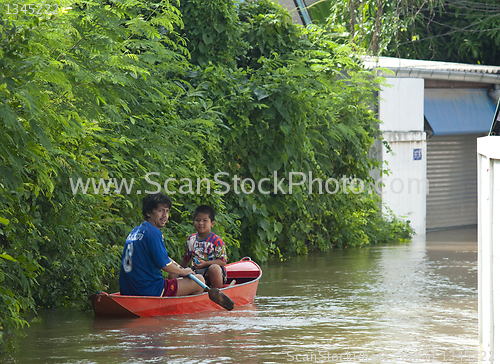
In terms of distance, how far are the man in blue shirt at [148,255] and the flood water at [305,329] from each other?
1.50ft

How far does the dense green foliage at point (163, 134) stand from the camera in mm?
7062

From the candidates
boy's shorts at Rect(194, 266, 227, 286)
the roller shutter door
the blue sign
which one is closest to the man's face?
boy's shorts at Rect(194, 266, 227, 286)

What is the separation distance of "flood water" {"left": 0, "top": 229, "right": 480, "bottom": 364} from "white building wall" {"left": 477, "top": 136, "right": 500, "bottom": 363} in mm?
963

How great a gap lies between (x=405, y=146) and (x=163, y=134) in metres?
9.44

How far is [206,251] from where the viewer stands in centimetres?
946

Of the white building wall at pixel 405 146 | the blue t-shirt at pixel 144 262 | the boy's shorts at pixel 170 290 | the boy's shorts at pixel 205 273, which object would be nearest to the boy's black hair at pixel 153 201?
the blue t-shirt at pixel 144 262

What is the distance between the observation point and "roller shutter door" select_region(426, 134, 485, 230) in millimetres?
20469

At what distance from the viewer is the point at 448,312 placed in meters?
8.73

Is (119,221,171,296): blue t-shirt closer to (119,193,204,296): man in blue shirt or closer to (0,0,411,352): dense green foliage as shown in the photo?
(119,193,204,296): man in blue shirt

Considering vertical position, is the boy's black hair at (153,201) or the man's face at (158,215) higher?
the boy's black hair at (153,201)

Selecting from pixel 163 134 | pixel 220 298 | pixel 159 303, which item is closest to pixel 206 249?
pixel 220 298

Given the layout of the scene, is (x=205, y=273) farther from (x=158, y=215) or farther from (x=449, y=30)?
(x=449, y=30)

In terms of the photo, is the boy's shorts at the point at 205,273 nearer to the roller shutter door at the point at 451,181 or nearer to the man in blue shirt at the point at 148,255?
the man in blue shirt at the point at 148,255

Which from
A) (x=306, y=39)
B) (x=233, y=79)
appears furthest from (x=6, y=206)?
(x=306, y=39)
